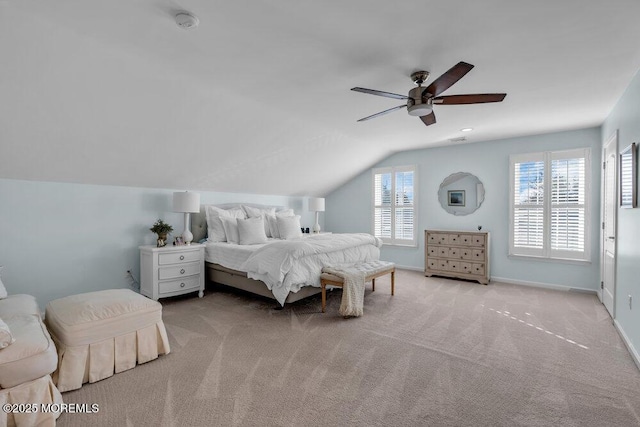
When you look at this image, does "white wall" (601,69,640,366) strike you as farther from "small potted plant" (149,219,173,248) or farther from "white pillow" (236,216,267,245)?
"small potted plant" (149,219,173,248)

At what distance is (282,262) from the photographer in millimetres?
3605

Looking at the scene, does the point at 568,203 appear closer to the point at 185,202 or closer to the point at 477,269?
the point at 477,269

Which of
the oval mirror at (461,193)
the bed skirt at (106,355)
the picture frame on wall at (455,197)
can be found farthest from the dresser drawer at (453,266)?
the bed skirt at (106,355)

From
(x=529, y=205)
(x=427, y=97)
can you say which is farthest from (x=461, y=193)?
(x=427, y=97)

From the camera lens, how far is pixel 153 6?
1969 millimetres

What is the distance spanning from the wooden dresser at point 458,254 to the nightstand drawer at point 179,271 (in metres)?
4.06

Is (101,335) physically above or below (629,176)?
below

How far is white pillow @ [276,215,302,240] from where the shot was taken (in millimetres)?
5449

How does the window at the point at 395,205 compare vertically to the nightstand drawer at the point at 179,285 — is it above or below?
above

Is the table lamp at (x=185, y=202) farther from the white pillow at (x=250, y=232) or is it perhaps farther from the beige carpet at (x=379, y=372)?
the beige carpet at (x=379, y=372)

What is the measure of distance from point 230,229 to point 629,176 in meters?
4.78

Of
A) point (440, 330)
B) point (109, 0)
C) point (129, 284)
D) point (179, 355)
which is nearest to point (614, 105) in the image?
point (440, 330)

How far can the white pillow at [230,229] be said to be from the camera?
15.9ft

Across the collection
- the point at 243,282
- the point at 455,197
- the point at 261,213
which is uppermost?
the point at 455,197
